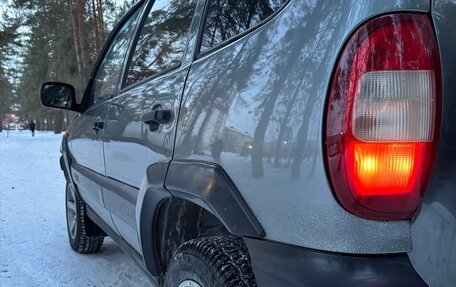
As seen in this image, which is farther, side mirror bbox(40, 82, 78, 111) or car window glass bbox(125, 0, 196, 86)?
side mirror bbox(40, 82, 78, 111)

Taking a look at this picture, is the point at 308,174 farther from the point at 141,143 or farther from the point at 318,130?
the point at 141,143

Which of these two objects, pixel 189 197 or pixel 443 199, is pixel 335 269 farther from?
pixel 189 197

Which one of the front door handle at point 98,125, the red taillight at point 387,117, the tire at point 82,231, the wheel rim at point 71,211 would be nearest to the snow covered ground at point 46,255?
the tire at point 82,231

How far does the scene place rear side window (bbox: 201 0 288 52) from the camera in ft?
5.01

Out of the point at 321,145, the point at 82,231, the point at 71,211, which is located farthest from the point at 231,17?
the point at 71,211

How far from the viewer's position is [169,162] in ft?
6.16

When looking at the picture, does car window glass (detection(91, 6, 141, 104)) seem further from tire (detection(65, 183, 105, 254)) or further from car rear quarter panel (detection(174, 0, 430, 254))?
car rear quarter panel (detection(174, 0, 430, 254))

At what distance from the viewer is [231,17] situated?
69.1 inches

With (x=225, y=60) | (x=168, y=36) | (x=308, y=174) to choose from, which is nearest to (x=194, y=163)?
(x=225, y=60)

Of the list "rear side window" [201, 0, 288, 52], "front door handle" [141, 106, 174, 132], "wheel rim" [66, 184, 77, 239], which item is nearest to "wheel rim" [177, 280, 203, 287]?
"front door handle" [141, 106, 174, 132]

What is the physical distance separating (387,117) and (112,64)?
107 inches

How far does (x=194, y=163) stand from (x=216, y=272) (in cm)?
40

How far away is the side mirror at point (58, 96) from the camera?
149 inches

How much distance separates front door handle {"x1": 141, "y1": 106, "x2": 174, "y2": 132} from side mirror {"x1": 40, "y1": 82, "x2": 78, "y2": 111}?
195cm
